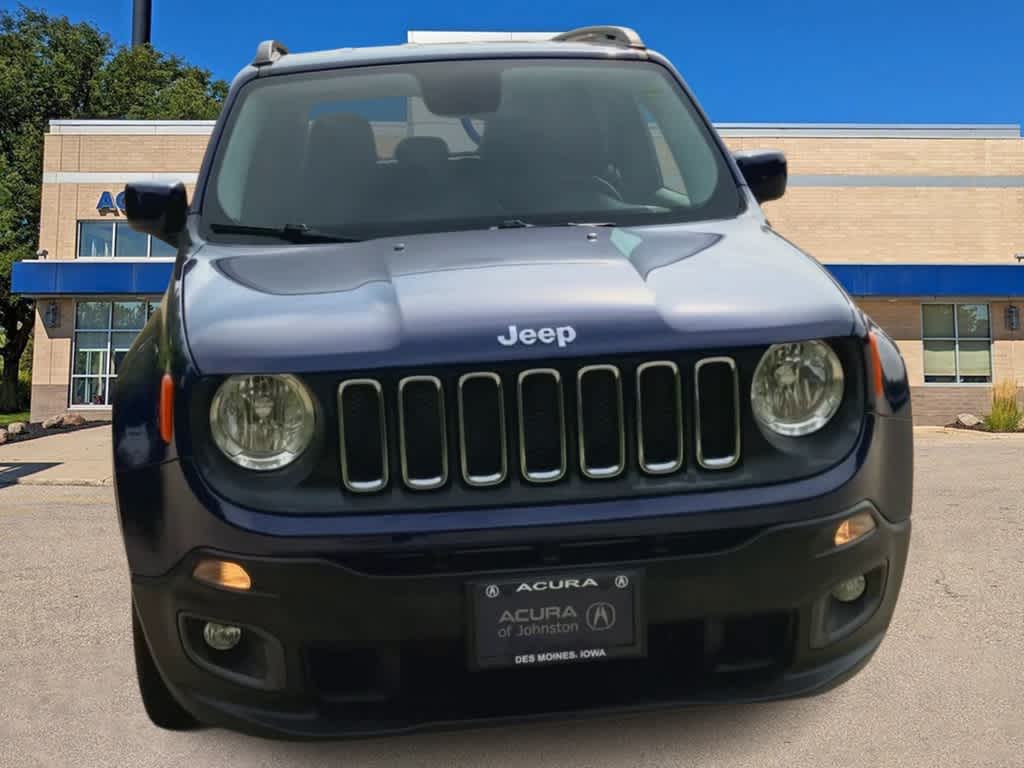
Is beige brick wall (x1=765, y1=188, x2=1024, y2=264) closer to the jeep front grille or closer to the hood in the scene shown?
the hood

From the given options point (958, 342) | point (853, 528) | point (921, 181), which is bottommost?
point (853, 528)

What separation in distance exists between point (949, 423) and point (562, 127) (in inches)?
939

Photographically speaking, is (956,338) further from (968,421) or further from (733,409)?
(733,409)

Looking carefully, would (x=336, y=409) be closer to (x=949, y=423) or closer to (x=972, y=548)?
(x=972, y=548)

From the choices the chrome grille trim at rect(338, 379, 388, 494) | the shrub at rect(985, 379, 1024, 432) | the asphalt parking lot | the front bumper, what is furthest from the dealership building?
the chrome grille trim at rect(338, 379, 388, 494)

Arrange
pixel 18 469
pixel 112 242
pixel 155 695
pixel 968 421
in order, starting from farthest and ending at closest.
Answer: pixel 112 242, pixel 968 421, pixel 18 469, pixel 155 695

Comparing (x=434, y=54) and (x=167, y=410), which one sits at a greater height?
(x=434, y=54)

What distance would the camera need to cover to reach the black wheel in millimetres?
2646

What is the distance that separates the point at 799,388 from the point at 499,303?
736mm

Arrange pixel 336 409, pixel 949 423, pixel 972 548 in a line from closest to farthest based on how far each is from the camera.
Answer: pixel 336 409 < pixel 972 548 < pixel 949 423

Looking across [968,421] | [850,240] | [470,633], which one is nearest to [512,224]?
[470,633]

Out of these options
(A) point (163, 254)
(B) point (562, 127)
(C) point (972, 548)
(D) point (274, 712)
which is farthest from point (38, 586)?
(A) point (163, 254)

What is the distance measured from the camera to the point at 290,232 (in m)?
2.91

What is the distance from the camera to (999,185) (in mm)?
25938
